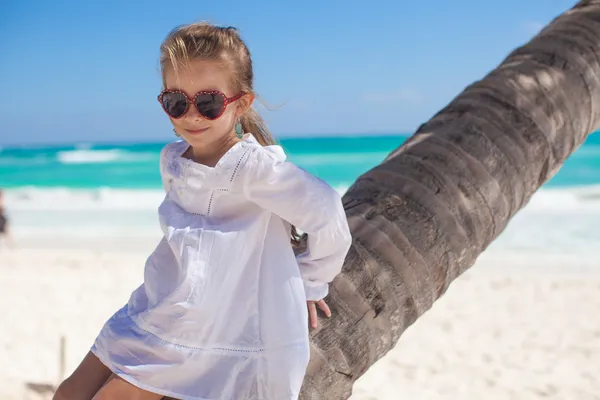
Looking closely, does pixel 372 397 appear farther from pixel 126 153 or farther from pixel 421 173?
pixel 126 153

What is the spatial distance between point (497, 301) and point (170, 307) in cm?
669

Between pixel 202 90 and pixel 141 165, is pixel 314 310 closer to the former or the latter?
pixel 202 90

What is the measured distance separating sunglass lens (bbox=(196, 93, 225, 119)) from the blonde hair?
0.07 m

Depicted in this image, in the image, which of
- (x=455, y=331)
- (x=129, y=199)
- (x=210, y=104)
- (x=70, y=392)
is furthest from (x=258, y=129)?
(x=129, y=199)

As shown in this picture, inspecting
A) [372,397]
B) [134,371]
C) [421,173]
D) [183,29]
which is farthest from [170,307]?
[372,397]

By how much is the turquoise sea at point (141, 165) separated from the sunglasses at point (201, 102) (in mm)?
23571

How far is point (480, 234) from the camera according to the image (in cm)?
220

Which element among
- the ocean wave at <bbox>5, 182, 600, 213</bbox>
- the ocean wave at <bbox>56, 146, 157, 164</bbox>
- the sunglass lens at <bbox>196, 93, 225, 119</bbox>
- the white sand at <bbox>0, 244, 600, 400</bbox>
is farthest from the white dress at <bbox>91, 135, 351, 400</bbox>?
the ocean wave at <bbox>56, 146, 157, 164</bbox>

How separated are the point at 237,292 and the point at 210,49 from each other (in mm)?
602

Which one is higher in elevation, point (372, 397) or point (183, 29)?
point (183, 29)

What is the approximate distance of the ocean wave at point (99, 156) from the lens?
4142 cm

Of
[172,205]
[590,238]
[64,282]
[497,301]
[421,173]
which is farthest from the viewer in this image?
[590,238]

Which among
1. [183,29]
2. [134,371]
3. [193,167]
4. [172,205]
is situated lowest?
[134,371]

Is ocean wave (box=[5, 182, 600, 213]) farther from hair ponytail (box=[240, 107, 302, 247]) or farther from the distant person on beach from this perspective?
hair ponytail (box=[240, 107, 302, 247])
